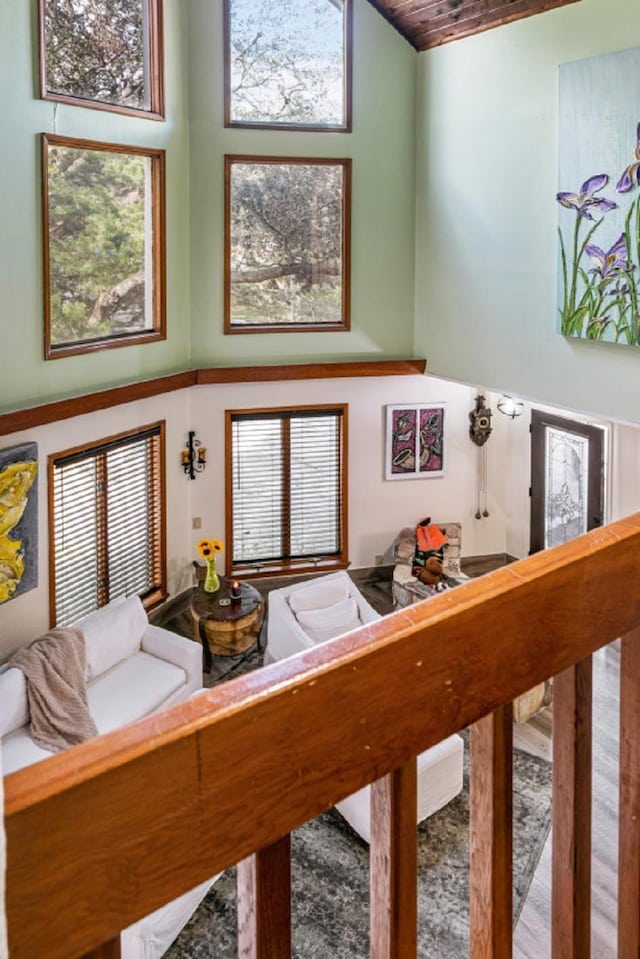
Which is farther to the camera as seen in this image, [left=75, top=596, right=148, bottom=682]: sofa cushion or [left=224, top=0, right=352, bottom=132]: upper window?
[left=224, top=0, right=352, bottom=132]: upper window

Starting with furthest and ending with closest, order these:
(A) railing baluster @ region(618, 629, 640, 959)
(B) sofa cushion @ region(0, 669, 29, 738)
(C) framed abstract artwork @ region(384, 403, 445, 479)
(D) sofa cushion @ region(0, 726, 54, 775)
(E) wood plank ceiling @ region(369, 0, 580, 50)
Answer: (C) framed abstract artwork @ region(384, 403, 445, 479) → (E) wood plank ceiling @ region(369, 0, 580, 50) → (B) sofa cushion @ region(0, 669, 29, 738) → (D) sofa cushion @ region(0, 726, 54, 775) → (A) railing baluster @ region(618, 629, 640, 959)

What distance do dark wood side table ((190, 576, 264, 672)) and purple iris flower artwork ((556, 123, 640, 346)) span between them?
3.93m

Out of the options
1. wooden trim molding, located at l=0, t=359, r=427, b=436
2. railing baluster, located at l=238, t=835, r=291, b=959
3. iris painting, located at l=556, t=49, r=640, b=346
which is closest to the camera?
railing baluster, located at l=238, t=835, r=291, b=959

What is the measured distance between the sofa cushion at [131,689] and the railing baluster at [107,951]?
19.3 ft

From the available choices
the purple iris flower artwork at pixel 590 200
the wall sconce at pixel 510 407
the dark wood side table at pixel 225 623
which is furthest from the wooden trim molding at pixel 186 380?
the purple iris flower artwork at pixel 590 200

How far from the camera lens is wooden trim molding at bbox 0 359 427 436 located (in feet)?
22.4

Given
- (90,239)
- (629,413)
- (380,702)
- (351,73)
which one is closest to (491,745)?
(380,702)

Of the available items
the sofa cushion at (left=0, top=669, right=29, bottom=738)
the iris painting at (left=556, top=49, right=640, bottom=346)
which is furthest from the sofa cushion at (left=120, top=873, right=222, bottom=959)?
the iris painting at (left=556, top=49, right=640, bottom=346)

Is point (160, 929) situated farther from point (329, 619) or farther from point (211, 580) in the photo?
point (211, 580)

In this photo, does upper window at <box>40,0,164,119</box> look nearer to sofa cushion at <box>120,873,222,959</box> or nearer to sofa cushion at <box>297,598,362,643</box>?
sofa cushion at <box>297,598,362,643</box>

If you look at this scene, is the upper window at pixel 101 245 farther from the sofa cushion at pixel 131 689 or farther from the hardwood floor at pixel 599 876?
the hardwood floor at pixel 599 876

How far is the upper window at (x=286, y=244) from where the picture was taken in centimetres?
894

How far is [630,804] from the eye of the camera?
963 millimetres

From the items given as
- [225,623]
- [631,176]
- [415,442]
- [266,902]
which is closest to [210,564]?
[225,623]
